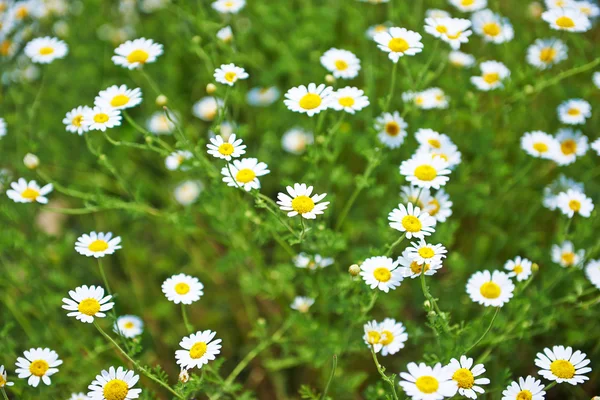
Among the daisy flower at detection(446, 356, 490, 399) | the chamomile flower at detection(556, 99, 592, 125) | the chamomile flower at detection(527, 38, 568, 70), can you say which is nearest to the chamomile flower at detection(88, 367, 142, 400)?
the daisy flower at detection(446, 356, 490, 399)

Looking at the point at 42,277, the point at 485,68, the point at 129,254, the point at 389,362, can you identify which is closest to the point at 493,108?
the point at 485,68

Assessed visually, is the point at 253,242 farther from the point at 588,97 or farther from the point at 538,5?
the point at 538,5

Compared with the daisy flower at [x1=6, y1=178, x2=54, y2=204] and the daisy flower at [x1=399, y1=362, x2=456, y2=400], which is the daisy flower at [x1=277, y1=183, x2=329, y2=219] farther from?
the daisy flower at [x1=6, y1=178, x2=54, y2=204]

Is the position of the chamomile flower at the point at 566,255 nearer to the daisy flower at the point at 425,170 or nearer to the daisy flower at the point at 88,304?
the daisy flower at the point at 425,170

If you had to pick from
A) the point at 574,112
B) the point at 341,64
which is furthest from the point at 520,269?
the point at 341,64

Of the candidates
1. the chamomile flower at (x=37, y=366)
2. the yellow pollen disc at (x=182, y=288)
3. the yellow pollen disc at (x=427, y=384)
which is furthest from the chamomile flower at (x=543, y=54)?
the chamomile flower at (x=37, y=366)

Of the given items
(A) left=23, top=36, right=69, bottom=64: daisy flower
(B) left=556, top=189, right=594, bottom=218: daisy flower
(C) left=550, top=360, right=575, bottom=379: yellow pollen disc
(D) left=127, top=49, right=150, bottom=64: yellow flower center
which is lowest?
(C) left=550, top=360, right=575, bottom=379: yellow pollen disc

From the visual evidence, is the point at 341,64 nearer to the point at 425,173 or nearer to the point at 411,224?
the point at 425,173
